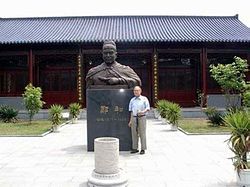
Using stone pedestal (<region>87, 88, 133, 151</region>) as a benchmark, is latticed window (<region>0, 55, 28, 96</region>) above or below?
above

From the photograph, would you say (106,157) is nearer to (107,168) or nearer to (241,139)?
(107,168)

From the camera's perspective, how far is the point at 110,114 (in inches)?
364

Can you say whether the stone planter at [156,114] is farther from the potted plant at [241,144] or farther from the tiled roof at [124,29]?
the potted plant at [241,144]

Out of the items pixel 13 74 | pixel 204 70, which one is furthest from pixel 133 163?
pixel 13 74

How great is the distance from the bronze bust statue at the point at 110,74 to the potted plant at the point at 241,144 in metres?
3.79

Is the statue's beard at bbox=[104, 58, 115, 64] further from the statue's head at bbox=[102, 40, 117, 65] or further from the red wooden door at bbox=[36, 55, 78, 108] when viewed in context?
the red wooden door at bbox=[36, 55, 78, 108]

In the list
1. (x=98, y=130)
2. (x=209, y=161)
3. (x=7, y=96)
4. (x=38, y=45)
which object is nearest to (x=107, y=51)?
(x=98, y=130)

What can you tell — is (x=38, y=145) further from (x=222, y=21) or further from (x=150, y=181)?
(x=222, y=21)

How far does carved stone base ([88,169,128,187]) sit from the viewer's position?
577 centimetres

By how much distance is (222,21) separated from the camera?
25922 mm

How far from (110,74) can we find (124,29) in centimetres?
1507

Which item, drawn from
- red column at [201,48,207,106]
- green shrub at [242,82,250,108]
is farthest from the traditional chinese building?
green shrub at [242,82,250,108]

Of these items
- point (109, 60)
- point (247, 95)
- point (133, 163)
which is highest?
point (109, 60)

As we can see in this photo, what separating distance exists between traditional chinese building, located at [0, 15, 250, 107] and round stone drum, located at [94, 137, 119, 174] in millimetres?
15222
